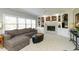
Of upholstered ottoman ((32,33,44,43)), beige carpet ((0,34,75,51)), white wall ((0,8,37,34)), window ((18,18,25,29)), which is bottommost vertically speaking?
beige carpet ((0,34,75,51))

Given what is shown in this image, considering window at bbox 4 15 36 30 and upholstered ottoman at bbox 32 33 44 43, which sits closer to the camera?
window at bbox 4 15 36 30

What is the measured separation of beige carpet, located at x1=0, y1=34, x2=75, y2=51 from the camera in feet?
7.65

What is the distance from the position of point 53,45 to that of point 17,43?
0.85 m

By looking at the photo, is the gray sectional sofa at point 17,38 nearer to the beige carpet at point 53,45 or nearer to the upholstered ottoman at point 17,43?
the upholstered ottoman at point 17,43

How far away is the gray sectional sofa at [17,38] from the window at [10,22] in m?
0.09

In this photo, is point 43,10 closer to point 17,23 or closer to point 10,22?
point 17,23

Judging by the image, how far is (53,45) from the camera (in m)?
2.36

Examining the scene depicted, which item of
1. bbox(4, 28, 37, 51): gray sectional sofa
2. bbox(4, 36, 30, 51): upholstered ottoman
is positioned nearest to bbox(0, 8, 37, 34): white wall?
bbox(4, 28, 37, 51): gray sectional sofa

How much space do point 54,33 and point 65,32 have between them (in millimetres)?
271

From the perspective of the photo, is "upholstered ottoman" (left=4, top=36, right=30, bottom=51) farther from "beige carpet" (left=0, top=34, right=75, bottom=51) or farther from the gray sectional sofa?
"beige carpet" (left=0, top=34, right=75, bottom=51)

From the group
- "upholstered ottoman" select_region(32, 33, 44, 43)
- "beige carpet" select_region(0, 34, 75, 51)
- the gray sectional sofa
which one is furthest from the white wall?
"beige carpet" select_region(0, 34, 75, 51)

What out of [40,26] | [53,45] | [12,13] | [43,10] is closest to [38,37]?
[40,26]

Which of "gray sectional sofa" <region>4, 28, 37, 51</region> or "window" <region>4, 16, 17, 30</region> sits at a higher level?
"window" <region>4, 16, 17, 30</region>
